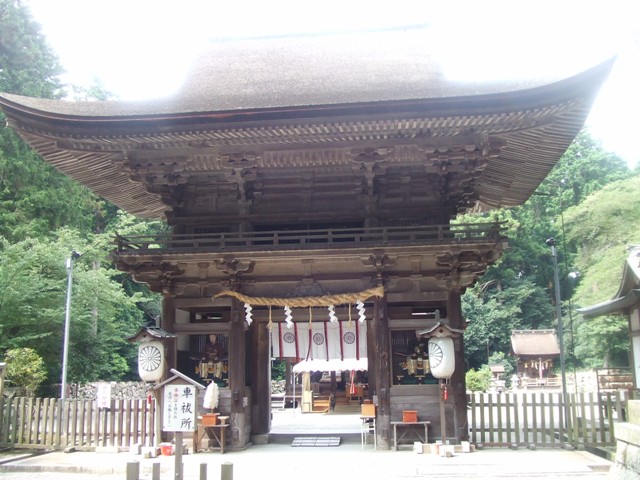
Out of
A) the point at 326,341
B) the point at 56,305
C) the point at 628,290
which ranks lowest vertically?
the point at 326,341

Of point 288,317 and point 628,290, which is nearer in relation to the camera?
point 288,317

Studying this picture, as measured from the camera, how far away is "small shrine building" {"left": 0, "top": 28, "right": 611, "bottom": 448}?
32.4 feet

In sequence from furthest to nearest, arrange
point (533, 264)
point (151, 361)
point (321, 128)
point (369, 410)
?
point (533, 264) → point (369, 410) → point (151, 361) → point (321, 128)

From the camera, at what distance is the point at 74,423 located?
1211 centimetres

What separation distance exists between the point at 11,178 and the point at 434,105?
74.8 ft

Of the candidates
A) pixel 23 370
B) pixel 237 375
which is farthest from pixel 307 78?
pixel 23 370

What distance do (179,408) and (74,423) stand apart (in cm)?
484

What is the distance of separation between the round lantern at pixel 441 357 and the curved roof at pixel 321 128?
2.97 metres

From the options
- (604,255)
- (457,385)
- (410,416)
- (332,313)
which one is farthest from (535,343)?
(332,313)

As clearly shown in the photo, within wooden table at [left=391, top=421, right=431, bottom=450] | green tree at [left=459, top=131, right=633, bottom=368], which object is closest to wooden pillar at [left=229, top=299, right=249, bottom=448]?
wooden table at [left=391, top=421, right=431, bottom=450]

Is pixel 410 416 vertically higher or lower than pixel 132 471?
higher

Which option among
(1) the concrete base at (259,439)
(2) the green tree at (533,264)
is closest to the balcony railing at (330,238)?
(1) the concrete base at (259,439)

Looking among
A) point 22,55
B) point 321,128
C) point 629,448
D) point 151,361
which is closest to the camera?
point 629,448

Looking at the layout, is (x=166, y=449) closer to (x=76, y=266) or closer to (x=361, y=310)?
(x=361, y=310)
